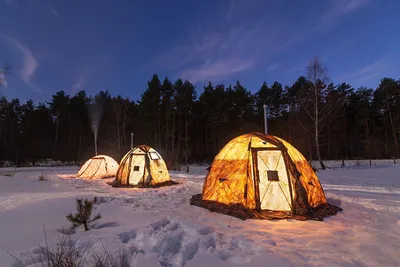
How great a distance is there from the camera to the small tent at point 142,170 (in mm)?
11859

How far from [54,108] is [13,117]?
6.91 meters

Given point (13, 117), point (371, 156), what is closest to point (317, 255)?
point (371, 156)

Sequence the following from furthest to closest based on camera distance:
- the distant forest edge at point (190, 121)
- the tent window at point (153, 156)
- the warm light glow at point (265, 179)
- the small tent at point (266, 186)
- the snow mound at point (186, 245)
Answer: the distant forest edge at point (190, 121) → the tent window at point (153, 156) → the warm light glow at point (265, 179) → the small tent at point (266, 186) → the snow mound at point (186, 245)

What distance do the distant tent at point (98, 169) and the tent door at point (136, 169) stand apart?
14.3 feet

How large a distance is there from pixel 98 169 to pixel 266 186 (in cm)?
1272

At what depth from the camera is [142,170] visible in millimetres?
12023

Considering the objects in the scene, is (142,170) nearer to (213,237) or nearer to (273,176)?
(273,176)

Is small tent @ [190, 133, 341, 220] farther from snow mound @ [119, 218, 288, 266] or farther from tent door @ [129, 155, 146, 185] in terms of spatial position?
tent door @ [129, 155, 146, 185]

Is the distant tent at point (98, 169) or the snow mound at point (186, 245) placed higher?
the distant tent at point (98, 169)

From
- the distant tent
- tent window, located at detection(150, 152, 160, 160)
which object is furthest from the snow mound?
the distant tent

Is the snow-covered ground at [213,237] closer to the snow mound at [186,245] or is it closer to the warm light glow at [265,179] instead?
the snow mound at [186,245]

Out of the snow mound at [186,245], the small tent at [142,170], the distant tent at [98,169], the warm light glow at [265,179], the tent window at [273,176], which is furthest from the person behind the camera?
the distant tent at [98,169]

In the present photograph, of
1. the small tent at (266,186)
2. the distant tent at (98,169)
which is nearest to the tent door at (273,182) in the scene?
the small tent at (266,186)

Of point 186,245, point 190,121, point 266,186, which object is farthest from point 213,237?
point 190,121
